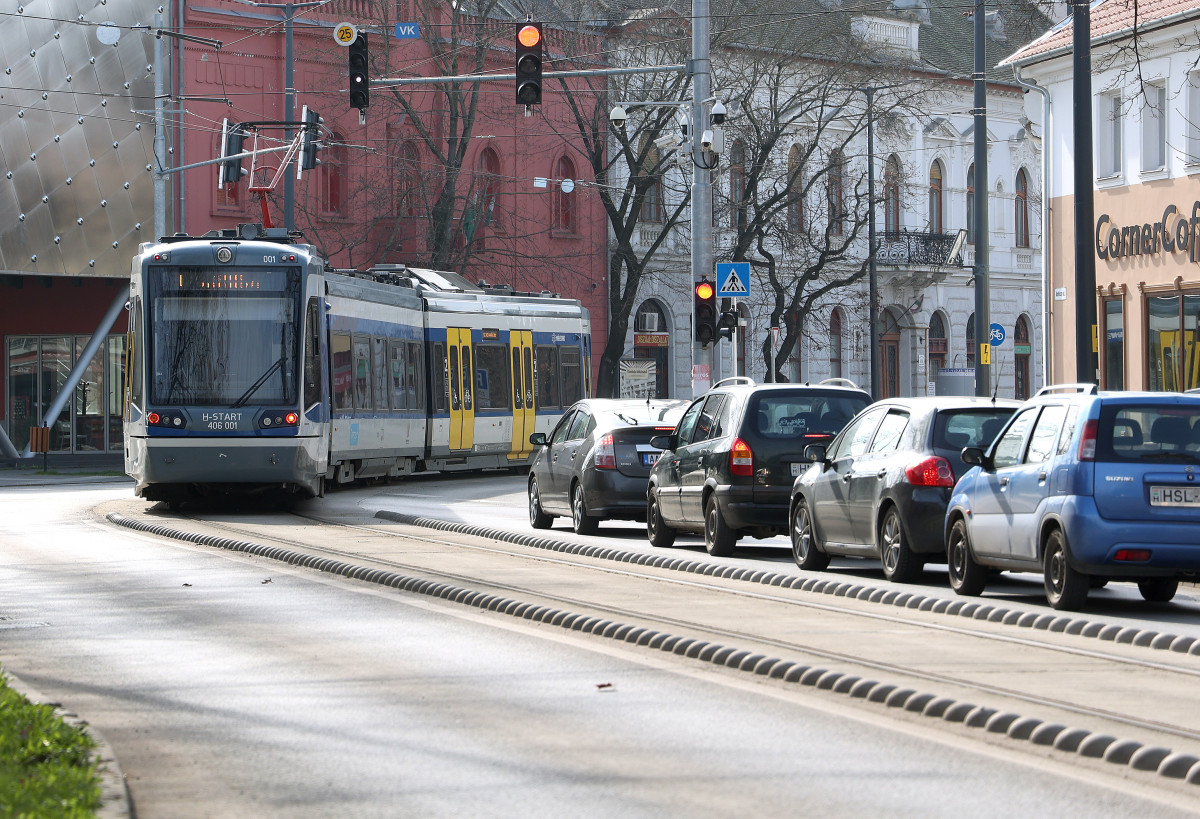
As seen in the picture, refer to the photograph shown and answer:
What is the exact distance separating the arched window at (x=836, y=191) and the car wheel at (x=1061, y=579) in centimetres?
3575

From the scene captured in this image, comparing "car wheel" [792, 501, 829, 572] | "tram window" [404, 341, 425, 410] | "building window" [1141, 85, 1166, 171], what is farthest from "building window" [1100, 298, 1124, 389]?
"car wheel" [792, 501, 829, 572]

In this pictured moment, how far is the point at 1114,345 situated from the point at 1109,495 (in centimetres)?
2331

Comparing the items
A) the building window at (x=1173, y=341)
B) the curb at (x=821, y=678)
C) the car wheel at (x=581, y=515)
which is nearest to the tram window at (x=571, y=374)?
the building window at (x=1173, y=341)

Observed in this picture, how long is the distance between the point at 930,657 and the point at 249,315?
15.9 meters

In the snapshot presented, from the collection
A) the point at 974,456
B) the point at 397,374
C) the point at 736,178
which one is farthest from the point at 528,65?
the point at 736,178

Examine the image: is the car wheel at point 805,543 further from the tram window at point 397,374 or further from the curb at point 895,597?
the tram window at point 397,374

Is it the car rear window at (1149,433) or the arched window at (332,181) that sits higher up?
the arched window at (332,181)

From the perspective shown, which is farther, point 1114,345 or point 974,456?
point 1114,345

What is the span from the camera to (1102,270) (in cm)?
3531

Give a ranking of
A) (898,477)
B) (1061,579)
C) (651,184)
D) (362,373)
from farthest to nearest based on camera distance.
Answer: (651,184) → (362,373) → (898,477) → (1061,579)

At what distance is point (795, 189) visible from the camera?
52219 millimetres

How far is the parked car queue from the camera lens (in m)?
12.5

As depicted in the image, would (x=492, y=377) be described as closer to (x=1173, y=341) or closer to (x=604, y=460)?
(x=1173, y=341)

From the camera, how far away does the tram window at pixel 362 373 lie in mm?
29062
